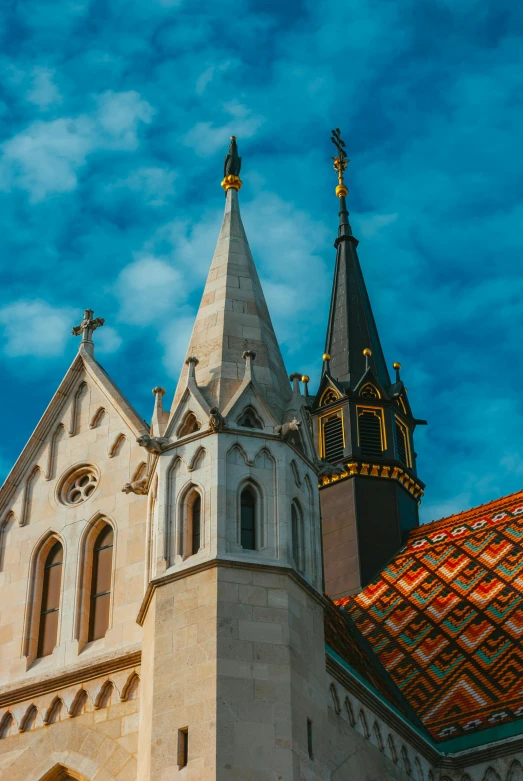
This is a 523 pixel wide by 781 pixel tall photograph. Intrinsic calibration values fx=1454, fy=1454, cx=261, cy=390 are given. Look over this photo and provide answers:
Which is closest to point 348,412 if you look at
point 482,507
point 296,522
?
point 482,507

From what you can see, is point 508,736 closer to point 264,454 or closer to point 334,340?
point 264,454

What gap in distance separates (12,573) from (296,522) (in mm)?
4670

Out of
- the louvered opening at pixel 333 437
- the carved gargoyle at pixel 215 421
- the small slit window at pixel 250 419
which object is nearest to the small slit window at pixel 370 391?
the louvered opening at pixel 333 437

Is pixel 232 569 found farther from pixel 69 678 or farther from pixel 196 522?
pixel 69 678

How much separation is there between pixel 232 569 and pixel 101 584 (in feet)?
11.0

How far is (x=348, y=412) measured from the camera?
33375 mm

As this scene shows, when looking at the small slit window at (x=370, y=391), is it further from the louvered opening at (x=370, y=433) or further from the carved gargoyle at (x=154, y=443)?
the carved gargoyle at (x=154, y=443)

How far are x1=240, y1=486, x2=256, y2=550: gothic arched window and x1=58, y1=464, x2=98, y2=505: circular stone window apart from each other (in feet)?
11.3

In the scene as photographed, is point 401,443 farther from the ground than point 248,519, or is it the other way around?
point 401,443

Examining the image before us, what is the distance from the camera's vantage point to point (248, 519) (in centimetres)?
1789

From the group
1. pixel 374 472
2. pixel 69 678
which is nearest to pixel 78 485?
pixel 69 678

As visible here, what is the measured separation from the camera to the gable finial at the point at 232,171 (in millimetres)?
23234

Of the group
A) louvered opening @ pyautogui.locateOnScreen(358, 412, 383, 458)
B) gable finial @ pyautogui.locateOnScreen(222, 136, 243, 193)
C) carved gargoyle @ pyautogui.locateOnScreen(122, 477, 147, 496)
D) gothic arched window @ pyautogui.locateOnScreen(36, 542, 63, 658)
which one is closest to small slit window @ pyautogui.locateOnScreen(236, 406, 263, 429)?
carved gargoyle @ pyautogui.locateOnScreen(122, 477, 147, 496)

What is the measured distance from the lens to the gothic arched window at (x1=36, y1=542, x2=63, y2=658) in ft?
64.3
